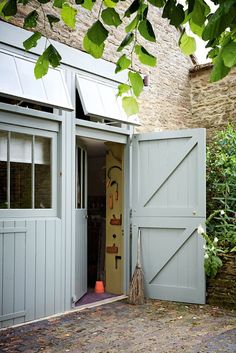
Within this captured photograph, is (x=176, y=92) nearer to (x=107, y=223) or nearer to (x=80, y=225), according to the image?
(x=107, y=223)

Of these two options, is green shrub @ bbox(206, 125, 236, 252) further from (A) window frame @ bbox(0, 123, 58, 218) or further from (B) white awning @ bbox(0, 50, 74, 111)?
(B) white awning @ bbox(0, 50, 74, 111)

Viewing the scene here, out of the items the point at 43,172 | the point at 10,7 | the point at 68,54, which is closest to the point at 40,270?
the point at 43,172

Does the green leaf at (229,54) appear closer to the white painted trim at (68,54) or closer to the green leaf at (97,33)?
the green leaf at (97,33)

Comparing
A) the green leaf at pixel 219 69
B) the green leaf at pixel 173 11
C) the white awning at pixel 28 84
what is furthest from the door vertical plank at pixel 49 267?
the green leaf at pixel 219 69

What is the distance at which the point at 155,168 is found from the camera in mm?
6316

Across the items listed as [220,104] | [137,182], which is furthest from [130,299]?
[220,104]

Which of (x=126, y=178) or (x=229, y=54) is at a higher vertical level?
(x=229, y=54)

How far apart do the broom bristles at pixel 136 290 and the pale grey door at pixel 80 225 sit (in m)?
0.73

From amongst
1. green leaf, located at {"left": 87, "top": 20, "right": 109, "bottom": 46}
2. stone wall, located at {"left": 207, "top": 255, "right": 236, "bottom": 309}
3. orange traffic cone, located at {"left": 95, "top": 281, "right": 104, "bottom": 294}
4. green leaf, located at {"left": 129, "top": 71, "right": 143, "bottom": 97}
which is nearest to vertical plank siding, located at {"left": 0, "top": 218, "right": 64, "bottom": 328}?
orange traffic cone, located at {"left": 95, "top": 281, "right": 104, "bottom": 294}

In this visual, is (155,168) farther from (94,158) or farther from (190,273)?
(94,158)

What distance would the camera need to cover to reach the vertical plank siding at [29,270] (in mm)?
4730

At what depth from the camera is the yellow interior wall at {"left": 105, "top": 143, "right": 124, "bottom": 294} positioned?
654cm

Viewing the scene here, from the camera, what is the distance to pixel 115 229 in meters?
6.66

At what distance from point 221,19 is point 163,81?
22.0 ft
